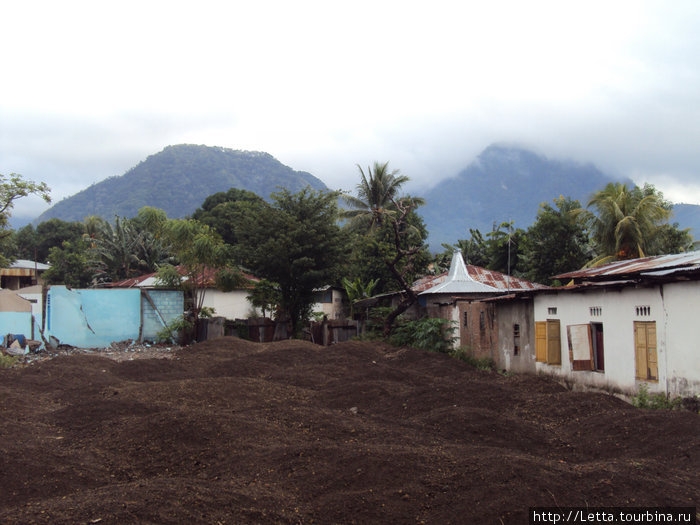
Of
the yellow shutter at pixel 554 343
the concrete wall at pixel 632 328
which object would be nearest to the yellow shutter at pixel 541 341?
the yellow shutter at pixel 554 343

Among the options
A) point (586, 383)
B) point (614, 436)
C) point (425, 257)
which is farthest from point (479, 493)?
point (425, 257)

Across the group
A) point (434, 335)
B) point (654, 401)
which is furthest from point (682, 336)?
point (434, 335)

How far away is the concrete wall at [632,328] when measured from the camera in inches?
345

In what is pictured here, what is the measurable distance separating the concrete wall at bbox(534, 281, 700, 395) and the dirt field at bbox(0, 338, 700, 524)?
84cm

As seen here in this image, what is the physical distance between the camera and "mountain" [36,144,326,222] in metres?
154

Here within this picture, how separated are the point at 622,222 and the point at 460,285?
6.66 metres

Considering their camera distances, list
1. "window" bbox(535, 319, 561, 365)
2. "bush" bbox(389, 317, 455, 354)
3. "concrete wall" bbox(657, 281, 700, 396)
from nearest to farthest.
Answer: "concrete wall" bbox(657, 281, 700, 396) < "window" bbox(535, 319, 561, 365) < "bush" bbox(389, 317, 455, 354)

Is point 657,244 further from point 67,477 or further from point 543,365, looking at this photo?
point 67,477

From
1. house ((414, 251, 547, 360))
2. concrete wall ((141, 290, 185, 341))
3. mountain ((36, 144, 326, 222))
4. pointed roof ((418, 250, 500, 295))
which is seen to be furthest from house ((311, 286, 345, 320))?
mountain ((36, 144, 326, 222))

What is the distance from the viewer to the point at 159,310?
73.6 feet

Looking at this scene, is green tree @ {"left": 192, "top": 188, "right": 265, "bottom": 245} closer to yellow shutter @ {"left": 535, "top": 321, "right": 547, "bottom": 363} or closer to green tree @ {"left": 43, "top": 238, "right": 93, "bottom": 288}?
green tree @ {"left": 43, "top": 238, "right": 93, "bottom": 288}

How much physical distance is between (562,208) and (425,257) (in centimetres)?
761

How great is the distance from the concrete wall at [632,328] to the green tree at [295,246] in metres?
11.6

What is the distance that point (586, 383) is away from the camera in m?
11.6
